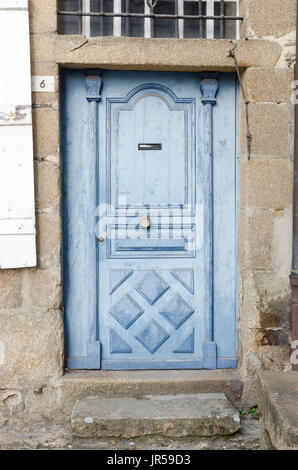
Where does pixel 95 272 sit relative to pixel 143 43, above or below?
below

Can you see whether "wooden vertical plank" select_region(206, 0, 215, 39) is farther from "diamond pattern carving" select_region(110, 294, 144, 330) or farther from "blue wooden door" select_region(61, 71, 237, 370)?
"diamond pattern carving" select_region(110, 294, 144, 330)

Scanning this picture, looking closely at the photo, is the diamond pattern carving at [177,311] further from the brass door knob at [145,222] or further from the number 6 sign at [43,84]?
the number 6 sign at [43,84]

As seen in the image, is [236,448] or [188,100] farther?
[188,100]

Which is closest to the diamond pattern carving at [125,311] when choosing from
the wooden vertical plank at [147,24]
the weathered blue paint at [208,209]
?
the weathered blue paint at [208,209]

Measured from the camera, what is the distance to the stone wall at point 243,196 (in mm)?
3588

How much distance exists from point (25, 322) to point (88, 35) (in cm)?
209

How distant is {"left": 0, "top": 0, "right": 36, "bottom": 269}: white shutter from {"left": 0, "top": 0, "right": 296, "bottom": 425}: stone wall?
83 mm

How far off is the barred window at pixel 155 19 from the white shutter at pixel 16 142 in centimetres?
39

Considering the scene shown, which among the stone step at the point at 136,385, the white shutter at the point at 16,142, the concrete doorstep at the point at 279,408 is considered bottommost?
the stone step at the point at 136,385

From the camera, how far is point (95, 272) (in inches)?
150

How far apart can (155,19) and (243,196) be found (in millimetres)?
1440

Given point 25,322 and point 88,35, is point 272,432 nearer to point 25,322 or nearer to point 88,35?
point 25,322

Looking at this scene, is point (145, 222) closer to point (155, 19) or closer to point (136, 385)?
point (136, 385)
